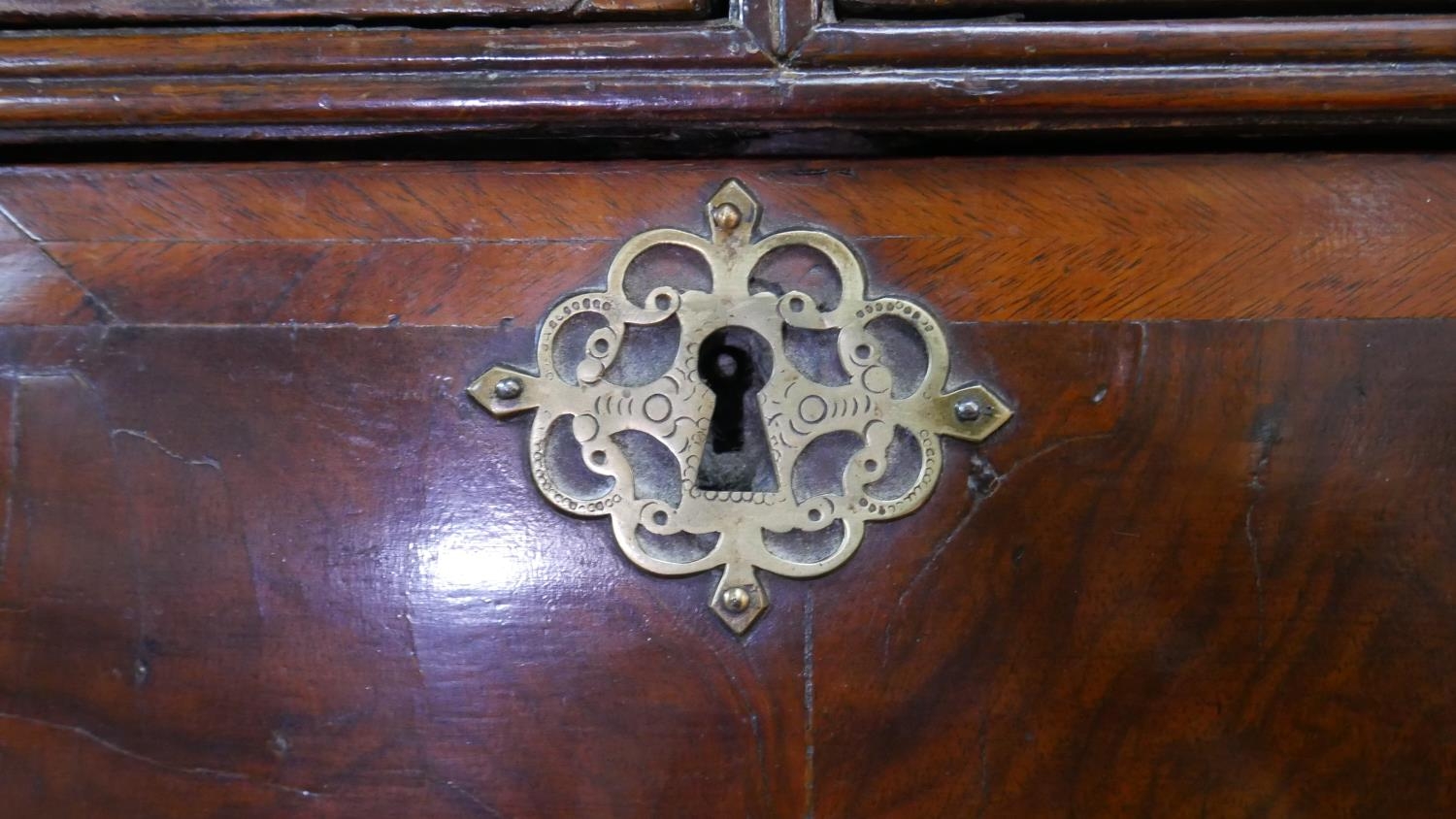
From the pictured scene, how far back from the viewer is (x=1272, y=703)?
50 cm

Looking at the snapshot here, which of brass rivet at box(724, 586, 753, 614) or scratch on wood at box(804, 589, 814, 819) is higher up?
brass rivet at box(724, 586, 753, 614)

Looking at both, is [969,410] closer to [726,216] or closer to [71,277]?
[726,216]

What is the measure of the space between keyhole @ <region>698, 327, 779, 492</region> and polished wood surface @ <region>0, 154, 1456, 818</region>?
0.05 meters

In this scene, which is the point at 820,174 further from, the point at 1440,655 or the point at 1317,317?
the point at 1440,655

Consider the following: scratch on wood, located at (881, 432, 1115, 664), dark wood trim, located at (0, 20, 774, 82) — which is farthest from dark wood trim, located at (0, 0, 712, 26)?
scratch on wood, located at (881, 432, 1115, 664)

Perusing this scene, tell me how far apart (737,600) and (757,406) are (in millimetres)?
89

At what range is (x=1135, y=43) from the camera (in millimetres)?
472

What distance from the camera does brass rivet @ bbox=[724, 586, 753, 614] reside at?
1.62 feet

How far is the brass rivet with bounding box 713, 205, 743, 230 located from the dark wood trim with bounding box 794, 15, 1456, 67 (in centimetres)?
7

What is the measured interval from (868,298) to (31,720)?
0.43 metres

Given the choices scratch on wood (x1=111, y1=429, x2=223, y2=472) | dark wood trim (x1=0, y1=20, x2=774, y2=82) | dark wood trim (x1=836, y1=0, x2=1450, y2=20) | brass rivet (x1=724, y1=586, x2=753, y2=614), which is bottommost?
brass rivet (x1=724, y1=586, x2=753, y2=614)

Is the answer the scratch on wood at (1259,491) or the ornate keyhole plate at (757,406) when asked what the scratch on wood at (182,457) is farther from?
the scratch on wood at (1259,491)

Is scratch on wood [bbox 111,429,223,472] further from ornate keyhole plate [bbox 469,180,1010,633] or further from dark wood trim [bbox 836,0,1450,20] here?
dark wood trim [bbox 836,0,1450,20]

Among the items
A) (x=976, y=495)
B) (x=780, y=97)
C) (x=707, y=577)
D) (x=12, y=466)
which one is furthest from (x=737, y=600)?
(x=12, y=466)
